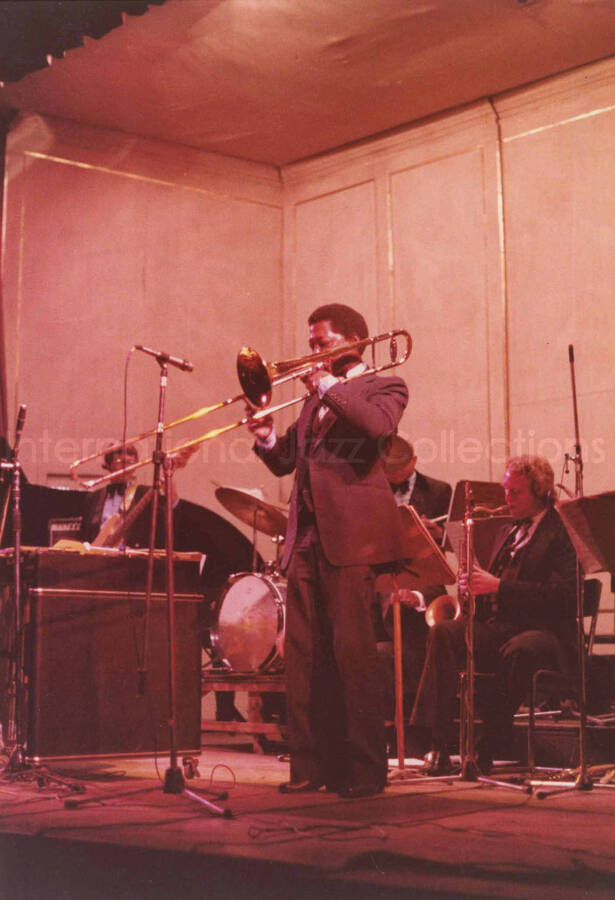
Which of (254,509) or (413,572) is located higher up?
(254,509)

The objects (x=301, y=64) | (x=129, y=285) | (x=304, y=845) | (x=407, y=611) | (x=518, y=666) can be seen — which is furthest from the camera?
(x=129, y=285)

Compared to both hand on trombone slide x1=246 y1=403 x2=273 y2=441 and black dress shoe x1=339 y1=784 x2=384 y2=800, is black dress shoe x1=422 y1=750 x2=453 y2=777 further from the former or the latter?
hand on trombone slide x1=246 y1=403 x2=273 y2=441

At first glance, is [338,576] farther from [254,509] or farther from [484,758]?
[254,509]

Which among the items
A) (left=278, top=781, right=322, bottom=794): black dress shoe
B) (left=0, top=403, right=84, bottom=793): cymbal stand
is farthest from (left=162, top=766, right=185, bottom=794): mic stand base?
(left=0, top=403, right=84, bottom=793): cymbal stand

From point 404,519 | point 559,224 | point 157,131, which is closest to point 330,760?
point 404,519

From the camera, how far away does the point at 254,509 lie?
585 centimetres

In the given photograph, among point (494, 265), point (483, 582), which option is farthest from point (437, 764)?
point (494, 265)

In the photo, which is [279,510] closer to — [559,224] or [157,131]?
[559,224]

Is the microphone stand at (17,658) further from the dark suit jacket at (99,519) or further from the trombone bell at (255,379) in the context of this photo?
the dark suit jacket at (99,519)

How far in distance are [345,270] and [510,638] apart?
4.53 metres

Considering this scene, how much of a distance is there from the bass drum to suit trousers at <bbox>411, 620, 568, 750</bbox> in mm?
1228

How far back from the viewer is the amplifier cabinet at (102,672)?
4289mm

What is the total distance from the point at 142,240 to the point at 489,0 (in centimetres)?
312

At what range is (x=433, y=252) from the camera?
8.17 metres
